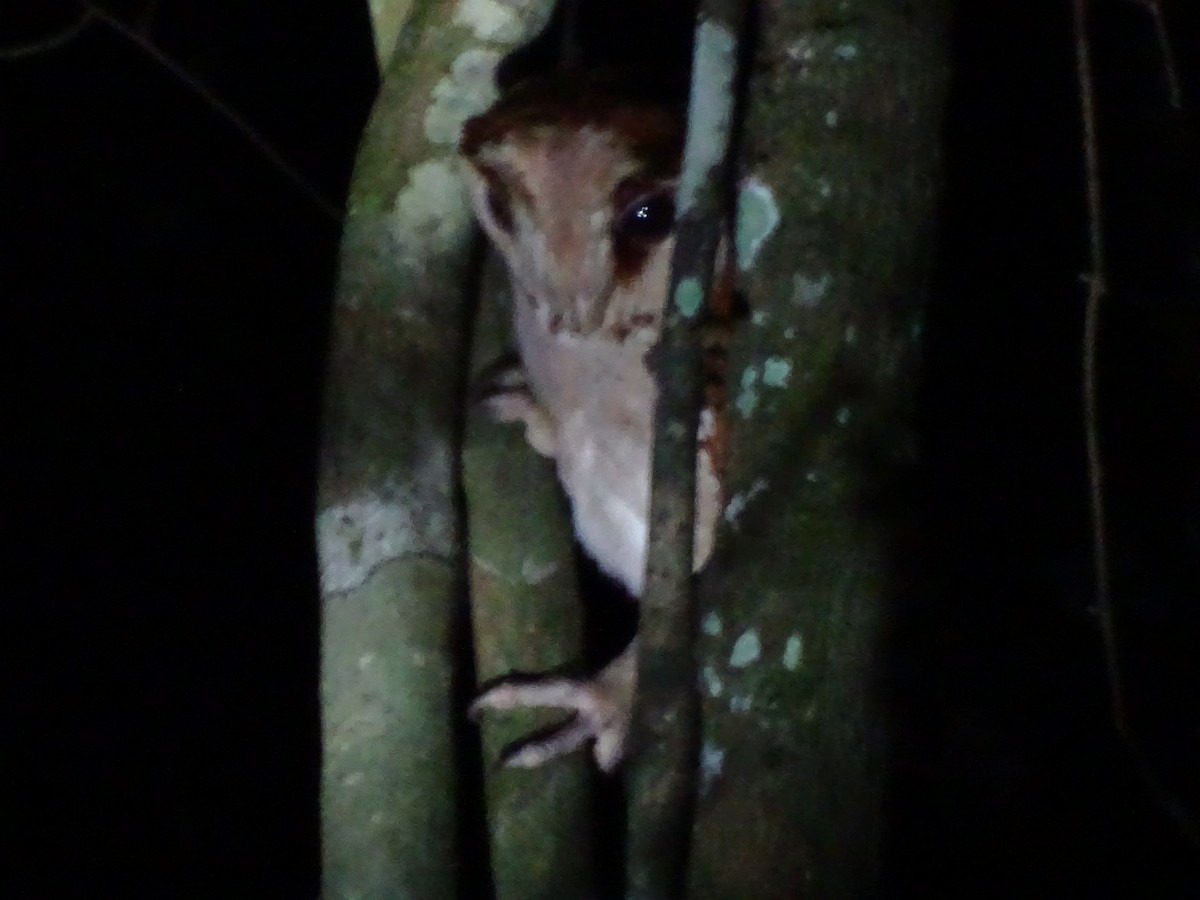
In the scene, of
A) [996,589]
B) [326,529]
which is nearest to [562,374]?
[326,529]

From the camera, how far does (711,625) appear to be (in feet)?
3.89

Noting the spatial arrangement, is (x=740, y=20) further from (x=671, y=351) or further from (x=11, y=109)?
(x=11, y=109)

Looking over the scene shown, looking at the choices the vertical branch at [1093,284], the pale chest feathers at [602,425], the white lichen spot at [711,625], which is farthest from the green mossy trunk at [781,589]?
the vertical branch at [1093,284]

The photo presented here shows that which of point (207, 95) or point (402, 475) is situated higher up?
point (207, 95)

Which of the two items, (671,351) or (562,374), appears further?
(562,374)

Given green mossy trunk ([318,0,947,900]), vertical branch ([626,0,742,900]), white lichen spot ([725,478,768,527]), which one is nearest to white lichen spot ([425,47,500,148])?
green mossy trunk ([318,0,947,900])

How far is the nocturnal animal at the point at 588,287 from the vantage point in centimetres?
156

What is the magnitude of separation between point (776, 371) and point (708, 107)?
0.27 m

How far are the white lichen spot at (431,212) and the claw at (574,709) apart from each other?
63cm

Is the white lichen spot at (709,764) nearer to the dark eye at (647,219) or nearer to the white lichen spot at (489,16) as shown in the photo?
the dark eye at (647,219)

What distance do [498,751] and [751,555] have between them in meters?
0.60

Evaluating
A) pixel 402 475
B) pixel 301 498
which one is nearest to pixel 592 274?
pixel 402 475

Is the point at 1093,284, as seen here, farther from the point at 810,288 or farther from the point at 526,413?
the point at 526,413

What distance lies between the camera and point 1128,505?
2.72 meters
